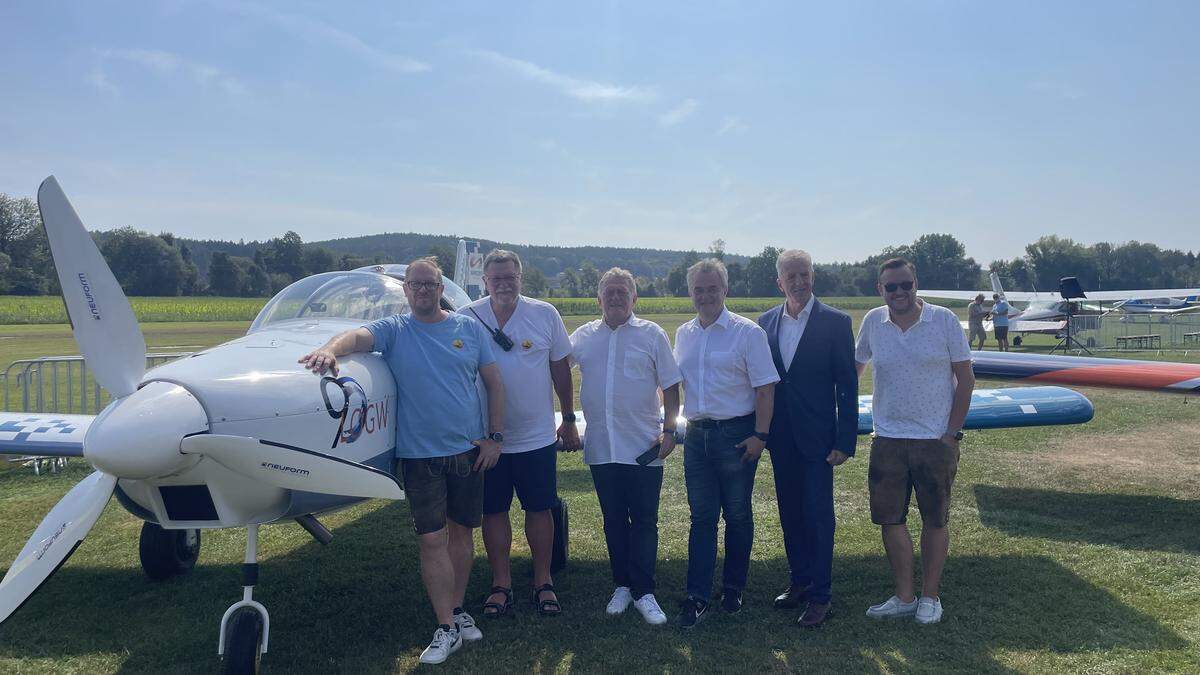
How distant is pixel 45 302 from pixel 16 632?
187 ft

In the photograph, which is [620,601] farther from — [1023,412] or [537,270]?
[537,270]

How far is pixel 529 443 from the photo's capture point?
13.3ft

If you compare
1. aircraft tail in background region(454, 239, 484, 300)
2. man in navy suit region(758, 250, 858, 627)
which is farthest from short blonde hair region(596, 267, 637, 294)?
aircraft tail in background region(454, 239, 484, 300)

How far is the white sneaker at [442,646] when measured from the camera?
11.6 feet

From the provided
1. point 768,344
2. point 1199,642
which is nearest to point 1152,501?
point 1199,642

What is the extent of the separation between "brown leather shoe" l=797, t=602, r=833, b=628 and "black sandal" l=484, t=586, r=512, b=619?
5.39ft

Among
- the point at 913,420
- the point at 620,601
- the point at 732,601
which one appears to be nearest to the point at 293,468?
the point at 620,601

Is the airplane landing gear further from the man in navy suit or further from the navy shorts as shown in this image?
the man in navy suit

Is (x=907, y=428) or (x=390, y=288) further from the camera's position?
(x=390, y=288)

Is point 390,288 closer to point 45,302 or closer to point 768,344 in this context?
point 768,344

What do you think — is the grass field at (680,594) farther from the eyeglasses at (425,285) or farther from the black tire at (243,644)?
the eyeglasses at (425,285)

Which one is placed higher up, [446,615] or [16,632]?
[446,615]

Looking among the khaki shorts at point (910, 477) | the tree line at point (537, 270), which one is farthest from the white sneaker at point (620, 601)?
the tree line at point (537, 270)

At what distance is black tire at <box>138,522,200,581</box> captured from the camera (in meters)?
4.87
